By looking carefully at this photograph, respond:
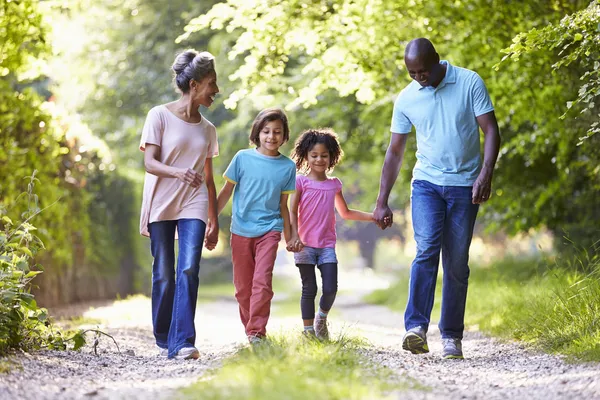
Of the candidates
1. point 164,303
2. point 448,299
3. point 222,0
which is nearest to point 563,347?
Answer: point 448,299

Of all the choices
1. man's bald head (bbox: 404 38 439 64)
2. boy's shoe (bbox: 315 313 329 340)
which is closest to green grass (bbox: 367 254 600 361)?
boy's shoe (bbox: 315 313 329 340)

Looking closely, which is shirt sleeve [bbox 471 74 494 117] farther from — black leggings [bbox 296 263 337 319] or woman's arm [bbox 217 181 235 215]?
woman's arm [bbox 217 181 235 215]

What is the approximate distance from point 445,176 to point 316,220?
41.0 inches

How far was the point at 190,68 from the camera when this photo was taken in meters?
6.14

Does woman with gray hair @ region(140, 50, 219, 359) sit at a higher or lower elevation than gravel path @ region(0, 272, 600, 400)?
higher

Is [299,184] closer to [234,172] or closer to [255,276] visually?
[234,172]

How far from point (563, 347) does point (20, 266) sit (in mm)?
3497

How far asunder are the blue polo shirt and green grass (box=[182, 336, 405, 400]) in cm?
141

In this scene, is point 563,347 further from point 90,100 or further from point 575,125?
point 90,100

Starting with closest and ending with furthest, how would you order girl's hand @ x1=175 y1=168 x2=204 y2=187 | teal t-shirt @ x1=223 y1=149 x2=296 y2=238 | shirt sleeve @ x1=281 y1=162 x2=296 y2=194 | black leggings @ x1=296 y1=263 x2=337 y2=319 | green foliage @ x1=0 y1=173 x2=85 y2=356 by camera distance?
green foliage @ x1=0 y1=173 x2=85 y2=356 → girl's hand @ x1=175 y1=168 x2=204 y2=187 → teal t-shirt @ x1=223 y1=149 x2=296 y2=238 → shirt sleeve @ x1=281 y1=162 x2=296 y2=194 → black leggings @ x1=296 y1=263 x2=337 y2=319

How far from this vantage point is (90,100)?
20844 mm

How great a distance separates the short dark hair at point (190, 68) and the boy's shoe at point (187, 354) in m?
1.71

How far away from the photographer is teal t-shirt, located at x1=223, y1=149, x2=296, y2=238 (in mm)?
6148

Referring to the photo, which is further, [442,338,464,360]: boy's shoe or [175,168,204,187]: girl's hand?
[442,338,464,360]: boy's shoe
